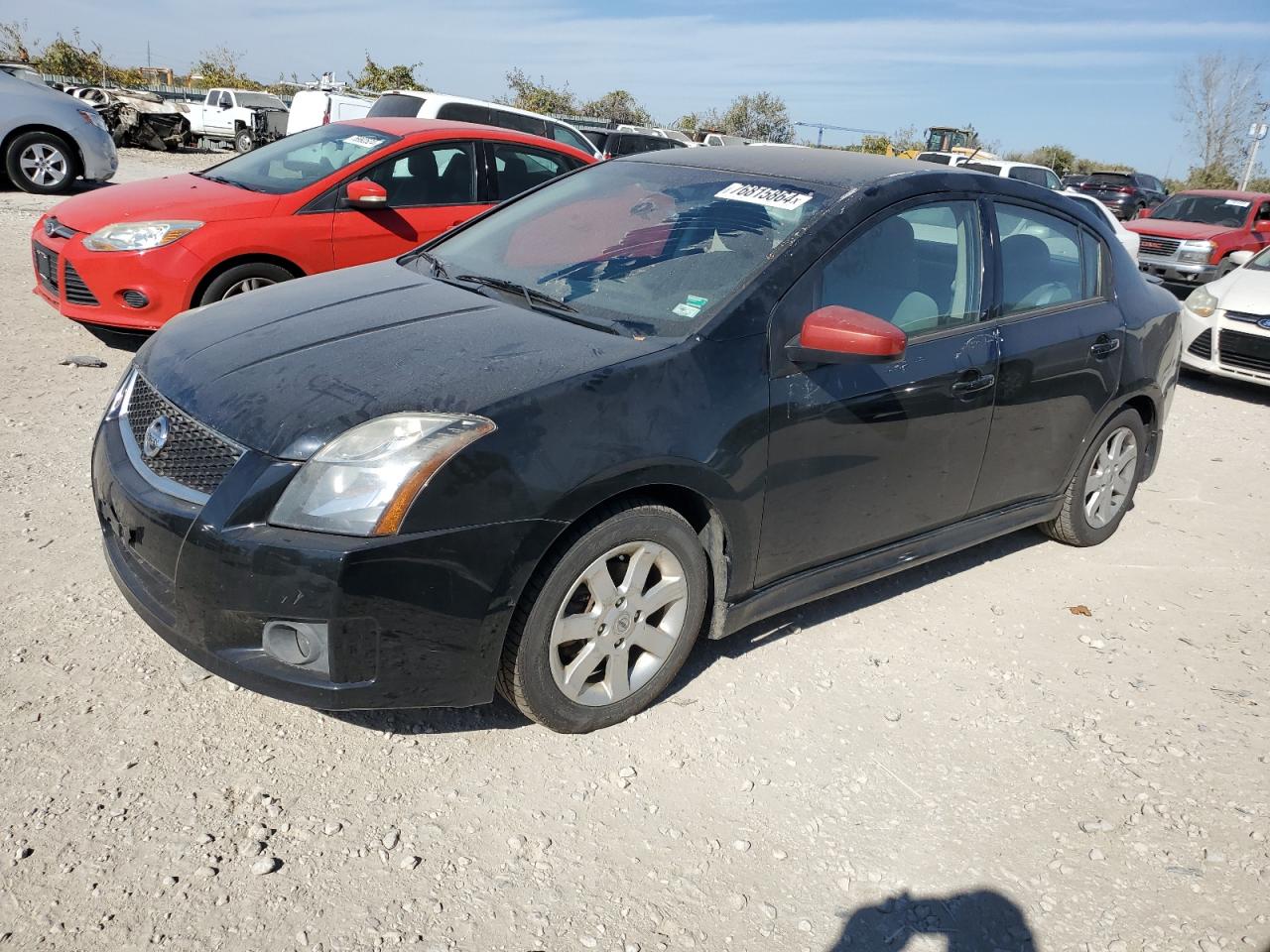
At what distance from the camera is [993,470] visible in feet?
13.5

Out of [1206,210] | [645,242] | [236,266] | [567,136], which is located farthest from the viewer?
[1206,210]

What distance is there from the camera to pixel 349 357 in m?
3.03

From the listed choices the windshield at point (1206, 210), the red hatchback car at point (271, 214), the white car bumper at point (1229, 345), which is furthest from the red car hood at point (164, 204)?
the windshield at point (1206, 210)

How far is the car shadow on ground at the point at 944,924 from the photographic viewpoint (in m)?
2.51

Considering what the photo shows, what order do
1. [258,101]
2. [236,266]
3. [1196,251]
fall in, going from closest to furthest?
[236,266] → [1196,251] → [258,101]

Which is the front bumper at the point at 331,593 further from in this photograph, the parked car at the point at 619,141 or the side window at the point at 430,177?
the parked car at the point at 619,141

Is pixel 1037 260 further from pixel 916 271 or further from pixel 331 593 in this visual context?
pixel 331 593

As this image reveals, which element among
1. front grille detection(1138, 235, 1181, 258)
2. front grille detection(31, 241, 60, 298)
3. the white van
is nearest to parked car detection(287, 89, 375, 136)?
the white van

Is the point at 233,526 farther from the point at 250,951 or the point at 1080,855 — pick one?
the point at 1080,855

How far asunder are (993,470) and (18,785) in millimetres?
3444

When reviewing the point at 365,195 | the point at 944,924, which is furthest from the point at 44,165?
the point at 944,924

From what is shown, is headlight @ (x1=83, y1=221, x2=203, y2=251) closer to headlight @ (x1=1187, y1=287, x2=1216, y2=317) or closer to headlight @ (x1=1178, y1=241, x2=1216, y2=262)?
headlight @ (x1=1187, y1=287, x2=1216, y2=317)

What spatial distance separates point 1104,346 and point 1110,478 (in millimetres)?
768

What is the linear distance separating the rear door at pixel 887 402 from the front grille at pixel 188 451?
1.60 meters
